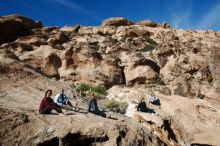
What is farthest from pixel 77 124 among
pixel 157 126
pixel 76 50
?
pixel 76 50

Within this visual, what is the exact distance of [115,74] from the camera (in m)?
28.0

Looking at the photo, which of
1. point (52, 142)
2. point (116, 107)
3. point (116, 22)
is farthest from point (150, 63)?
point (52, 142)

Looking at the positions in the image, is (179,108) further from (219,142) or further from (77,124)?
(77,124)

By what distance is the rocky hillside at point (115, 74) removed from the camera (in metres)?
12.2

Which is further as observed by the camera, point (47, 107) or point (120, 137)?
point (120, 137)

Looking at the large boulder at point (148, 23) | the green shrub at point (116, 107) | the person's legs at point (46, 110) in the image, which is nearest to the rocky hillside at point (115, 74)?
the large boulder at point (148, 23)

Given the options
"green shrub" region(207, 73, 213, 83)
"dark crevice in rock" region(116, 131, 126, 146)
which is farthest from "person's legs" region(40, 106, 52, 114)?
"green shrub" region(207, 73, 213, 83)

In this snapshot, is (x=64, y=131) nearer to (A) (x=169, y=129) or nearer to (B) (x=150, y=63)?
(A) (x=169, y=129)

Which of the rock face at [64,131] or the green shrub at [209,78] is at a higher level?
the green shrub at [209,78]

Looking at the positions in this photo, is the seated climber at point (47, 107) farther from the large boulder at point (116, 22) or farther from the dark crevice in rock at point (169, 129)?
the large boulder at point (116, 22)

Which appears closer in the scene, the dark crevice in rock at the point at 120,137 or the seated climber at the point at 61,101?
the dark crevice in rock at the point at 120,137

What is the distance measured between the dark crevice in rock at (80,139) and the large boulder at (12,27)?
985 inches

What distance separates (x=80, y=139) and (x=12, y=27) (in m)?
26.5

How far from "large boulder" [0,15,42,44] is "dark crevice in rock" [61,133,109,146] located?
25.0m
